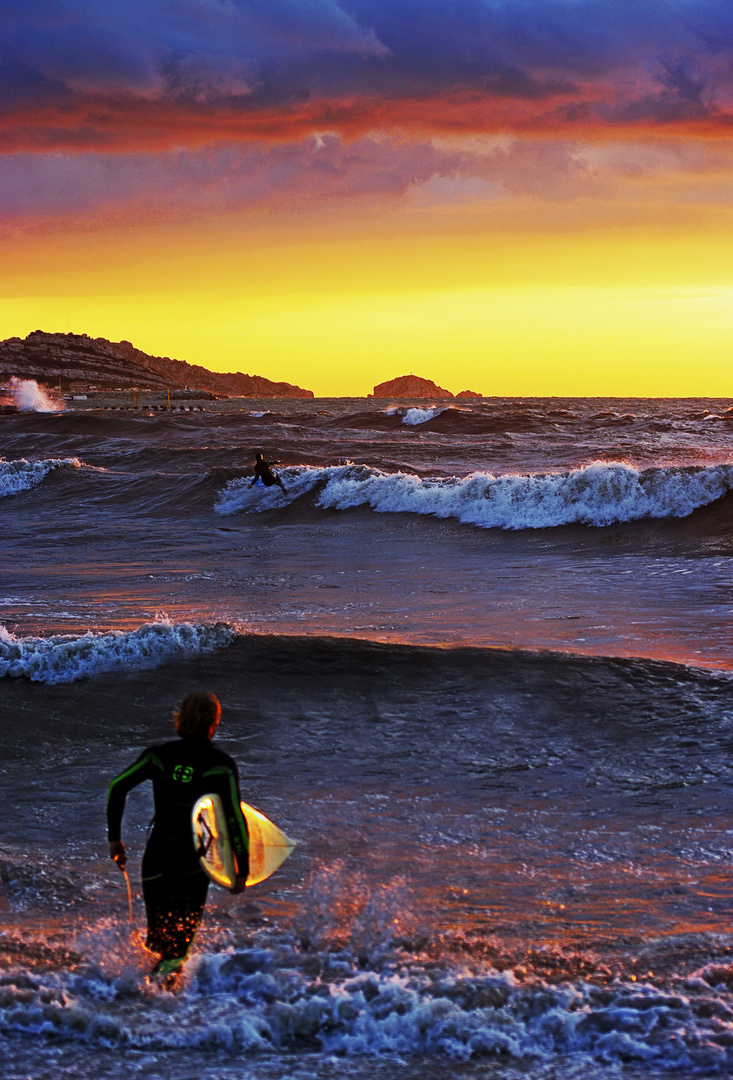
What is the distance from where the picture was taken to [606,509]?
22.6 meters

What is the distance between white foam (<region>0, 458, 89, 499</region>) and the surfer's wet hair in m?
28.2

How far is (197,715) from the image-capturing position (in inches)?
167

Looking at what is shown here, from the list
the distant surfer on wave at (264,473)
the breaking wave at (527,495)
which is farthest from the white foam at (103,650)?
the distant surfer on wave at (264,473)

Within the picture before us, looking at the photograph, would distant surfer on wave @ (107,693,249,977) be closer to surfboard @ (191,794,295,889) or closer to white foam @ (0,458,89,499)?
surfboard @ (191,794,295,889)

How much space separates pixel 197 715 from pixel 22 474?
29686mm

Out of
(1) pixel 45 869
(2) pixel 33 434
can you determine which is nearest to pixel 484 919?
(1) pixel 45 869

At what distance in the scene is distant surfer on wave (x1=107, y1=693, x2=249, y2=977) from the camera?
167 inches

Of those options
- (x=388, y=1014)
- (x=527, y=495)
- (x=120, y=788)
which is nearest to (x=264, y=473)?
(x=527, y=495)

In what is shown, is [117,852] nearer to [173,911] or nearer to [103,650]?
[173,911]

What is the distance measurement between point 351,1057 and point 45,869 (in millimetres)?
2296

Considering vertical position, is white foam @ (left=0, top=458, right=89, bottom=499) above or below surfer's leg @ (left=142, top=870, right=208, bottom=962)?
above

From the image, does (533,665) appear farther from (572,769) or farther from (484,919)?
(484,919)

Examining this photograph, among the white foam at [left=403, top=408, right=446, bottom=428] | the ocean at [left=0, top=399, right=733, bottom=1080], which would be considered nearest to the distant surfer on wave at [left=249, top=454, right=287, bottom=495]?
the ocean at [left=0, top=399, right=733, bottom=1080]

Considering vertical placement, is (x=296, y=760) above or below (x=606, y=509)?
below
